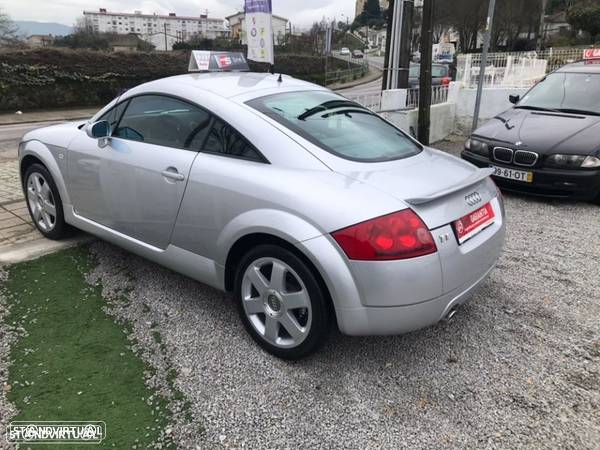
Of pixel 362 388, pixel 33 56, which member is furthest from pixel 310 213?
pixel 33 56

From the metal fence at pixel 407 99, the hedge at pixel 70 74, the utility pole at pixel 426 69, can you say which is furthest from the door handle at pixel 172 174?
the hedge at pixel 70 74

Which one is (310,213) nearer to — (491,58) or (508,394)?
(508,394)

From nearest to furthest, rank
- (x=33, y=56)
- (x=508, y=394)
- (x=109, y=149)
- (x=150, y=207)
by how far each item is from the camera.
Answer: (x=508, y=394), (x=150, y=207), (x=109, y=149), (x=33, y=56)

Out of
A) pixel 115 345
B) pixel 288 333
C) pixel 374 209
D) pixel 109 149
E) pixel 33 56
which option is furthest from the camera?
pixel 33 56

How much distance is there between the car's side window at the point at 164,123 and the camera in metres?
3.08

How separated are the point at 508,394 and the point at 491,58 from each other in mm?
12144

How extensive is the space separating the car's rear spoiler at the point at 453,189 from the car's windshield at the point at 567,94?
4504mm

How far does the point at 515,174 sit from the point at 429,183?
3748 mm

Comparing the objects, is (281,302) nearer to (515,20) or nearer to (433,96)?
(433,96)

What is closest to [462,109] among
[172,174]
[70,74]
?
[172,174]

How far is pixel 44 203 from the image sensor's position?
427 cm

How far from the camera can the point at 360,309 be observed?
238 cm

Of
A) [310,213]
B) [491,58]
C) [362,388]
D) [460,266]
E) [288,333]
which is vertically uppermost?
[491,58]

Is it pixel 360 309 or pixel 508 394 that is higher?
pixel 360 309
